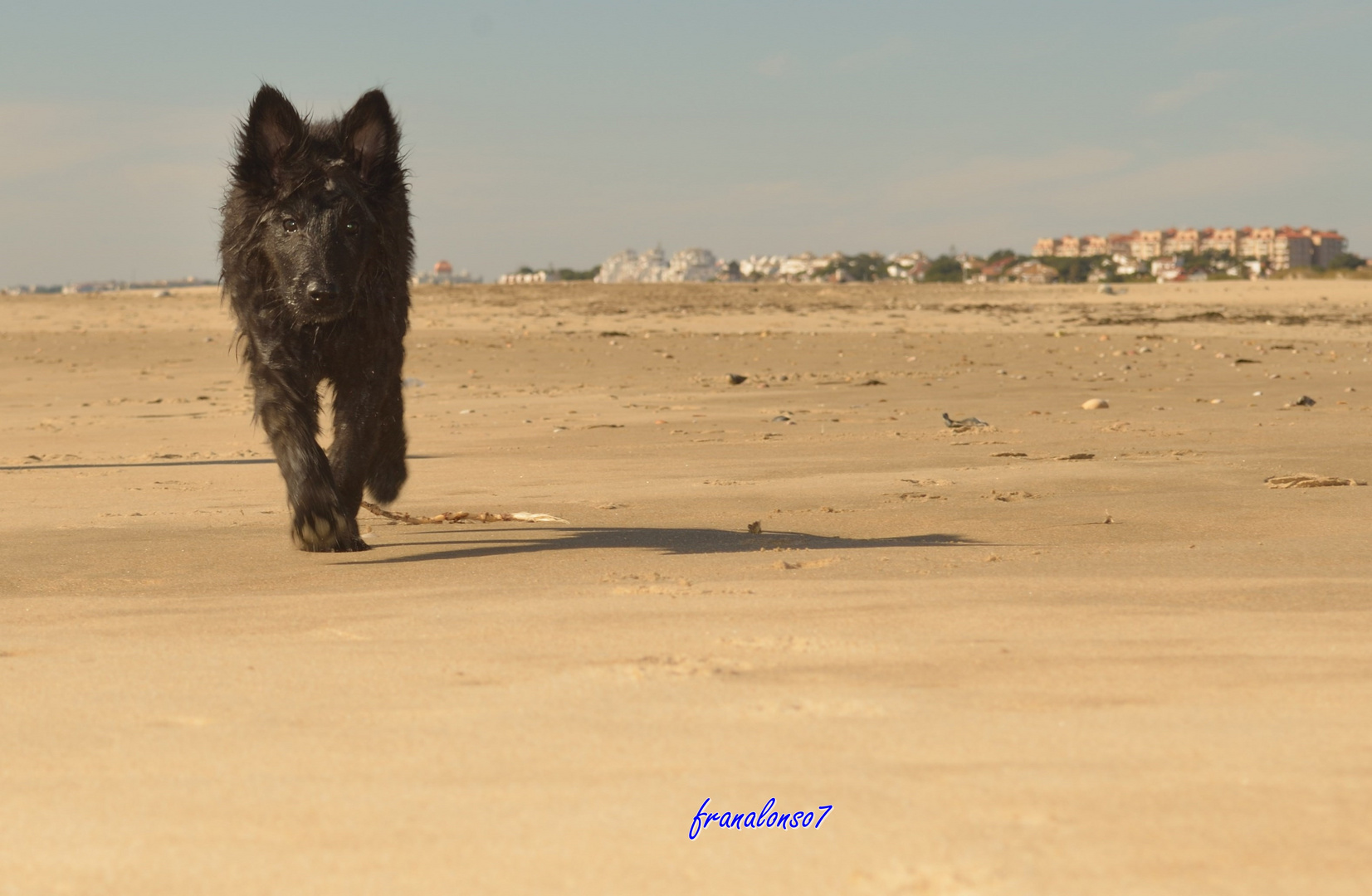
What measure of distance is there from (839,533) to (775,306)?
24154 millimetres

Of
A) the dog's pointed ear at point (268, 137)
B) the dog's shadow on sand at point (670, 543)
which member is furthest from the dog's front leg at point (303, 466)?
the dog's pointed ear at point (268, 137)

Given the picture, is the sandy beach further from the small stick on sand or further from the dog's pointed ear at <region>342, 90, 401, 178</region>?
the dog's pointed ear at <region>342, 90, 401, 178</region>

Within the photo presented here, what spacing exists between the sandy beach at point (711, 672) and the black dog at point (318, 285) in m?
0.34

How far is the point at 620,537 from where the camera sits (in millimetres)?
5633

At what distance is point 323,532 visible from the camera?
17.5 feet

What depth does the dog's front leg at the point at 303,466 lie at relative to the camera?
5301 mm

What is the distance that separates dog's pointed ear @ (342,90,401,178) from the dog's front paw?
1467 millimetres

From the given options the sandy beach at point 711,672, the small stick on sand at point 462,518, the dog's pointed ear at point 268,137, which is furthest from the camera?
the small stick on sand at point 462,518

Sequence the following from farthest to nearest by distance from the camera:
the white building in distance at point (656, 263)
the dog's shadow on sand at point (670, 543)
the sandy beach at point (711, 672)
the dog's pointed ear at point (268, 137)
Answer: the white building in distance at point (656, 263), the dog's pointed ear at point (268, 137), the dog's shadow on sand at point (670, 543), the sandy beach at point (711, 672)

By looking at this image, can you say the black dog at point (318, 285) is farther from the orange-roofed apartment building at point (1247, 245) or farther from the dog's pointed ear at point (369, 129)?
the orange-roofed apartment building at point (1247, 245)

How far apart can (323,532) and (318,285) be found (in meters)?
0.91

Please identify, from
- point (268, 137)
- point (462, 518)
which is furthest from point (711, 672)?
point (268, 137)

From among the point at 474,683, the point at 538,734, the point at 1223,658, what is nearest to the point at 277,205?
the point at 474,683

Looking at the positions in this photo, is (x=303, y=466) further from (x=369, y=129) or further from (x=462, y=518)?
(x=369, y=129)
